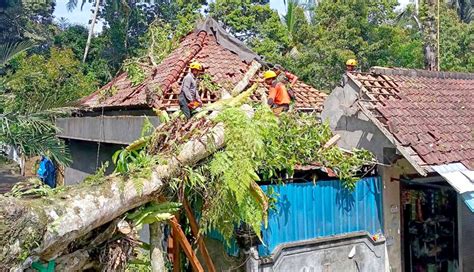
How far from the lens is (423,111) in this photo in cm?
877

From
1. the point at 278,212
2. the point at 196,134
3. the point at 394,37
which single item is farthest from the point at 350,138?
the point at 394,37

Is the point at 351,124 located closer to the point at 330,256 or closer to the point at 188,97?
the point at 330,256

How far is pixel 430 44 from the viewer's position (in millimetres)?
16547

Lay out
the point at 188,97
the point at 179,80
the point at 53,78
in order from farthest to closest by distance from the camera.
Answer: the point at 53,78
the point at 179,80
the point at 188,97

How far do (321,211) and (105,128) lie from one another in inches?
205

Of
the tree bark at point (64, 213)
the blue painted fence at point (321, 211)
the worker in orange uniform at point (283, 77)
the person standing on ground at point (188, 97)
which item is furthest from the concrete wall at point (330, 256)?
the worker in orange uniform at point (283, 77)

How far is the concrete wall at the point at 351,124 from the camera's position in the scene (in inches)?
309

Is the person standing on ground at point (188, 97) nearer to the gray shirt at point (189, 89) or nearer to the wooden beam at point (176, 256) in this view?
the gray shirt at point (189, 89)

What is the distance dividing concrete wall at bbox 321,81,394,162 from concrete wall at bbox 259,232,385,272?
1.36 meters

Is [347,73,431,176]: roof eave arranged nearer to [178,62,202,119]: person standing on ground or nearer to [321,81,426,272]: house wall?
[321,81,426,272]: house wall

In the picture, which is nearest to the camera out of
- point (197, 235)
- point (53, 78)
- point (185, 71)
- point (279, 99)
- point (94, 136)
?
point (197, 235)

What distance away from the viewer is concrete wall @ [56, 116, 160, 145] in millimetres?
9138

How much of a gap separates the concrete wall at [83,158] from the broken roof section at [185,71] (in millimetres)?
1115

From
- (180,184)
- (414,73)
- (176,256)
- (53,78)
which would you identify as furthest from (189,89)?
(53,78)
